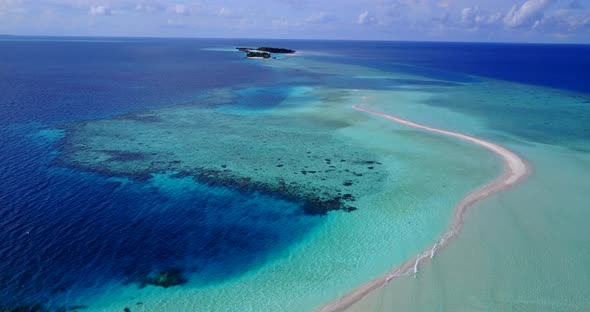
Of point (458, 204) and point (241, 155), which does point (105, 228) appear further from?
point (458, 204)

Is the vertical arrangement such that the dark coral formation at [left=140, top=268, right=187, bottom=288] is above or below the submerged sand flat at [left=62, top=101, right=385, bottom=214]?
below

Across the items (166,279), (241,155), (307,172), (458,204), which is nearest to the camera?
(166,279)

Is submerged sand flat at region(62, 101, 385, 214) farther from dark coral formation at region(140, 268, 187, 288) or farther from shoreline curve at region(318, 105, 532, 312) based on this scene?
dark coral formation at region(140, 268, 187, 288)

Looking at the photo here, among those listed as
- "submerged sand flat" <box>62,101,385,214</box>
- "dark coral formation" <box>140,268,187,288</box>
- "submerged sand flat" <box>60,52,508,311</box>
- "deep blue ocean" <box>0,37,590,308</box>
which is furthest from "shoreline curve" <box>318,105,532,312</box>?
"dark coral formation" <box>140,268,187,288</box>

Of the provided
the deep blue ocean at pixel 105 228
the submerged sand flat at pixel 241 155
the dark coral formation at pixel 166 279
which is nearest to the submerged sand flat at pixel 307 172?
the submerged sand flat at pixel 241 155

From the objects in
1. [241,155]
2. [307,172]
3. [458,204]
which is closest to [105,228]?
[241,155]

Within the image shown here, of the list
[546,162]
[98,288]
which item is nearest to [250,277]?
[98,288]

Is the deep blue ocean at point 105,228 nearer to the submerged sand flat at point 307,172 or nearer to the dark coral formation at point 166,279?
the dark coral formation at point 166,279
